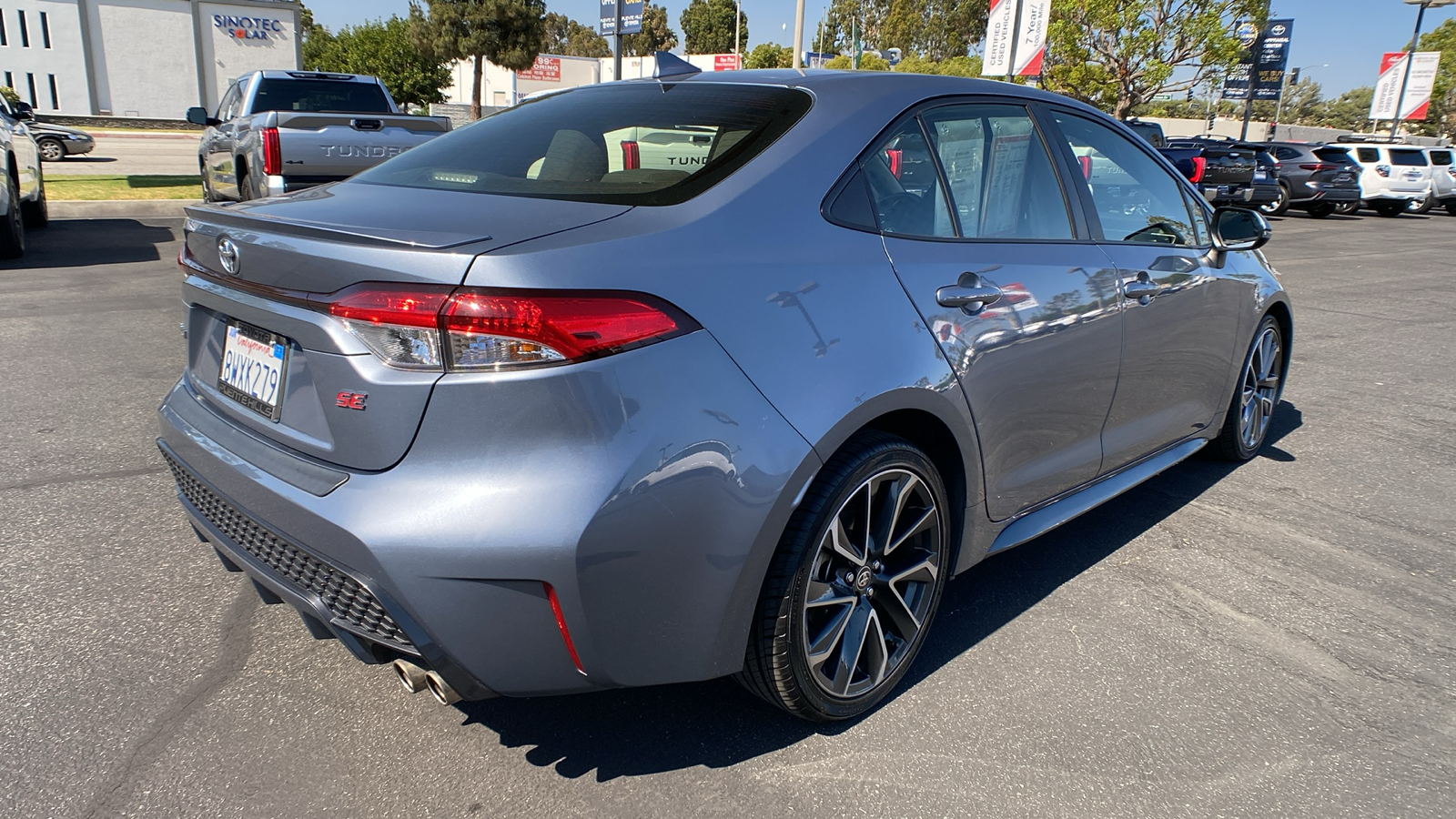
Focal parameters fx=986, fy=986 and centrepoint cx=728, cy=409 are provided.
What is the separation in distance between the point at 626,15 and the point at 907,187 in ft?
65.9

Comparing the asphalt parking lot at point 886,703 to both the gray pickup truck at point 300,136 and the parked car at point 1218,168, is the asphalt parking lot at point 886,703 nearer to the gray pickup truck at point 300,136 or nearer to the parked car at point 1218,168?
the gray pickup truck at point 300,136

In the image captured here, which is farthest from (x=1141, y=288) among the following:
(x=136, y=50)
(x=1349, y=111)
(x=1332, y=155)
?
(x=1349, y=111)

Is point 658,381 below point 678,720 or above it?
above

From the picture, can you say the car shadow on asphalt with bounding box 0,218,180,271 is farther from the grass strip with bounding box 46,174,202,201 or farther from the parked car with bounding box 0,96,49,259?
the grass strip with bounding box 46,174,202,201

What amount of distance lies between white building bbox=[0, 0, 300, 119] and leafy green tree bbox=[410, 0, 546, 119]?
32.9 feet

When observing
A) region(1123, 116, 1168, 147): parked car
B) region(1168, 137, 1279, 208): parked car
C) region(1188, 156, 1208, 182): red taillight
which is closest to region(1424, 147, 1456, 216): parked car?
region(1168, 137, 1279, 208): parked car

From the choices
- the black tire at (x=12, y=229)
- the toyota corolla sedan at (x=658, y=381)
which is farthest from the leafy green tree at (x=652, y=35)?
the toyota corolla sedan at (x=658, y=381)

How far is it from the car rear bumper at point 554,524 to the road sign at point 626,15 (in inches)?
773

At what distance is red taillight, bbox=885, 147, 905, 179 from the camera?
2.64 meters

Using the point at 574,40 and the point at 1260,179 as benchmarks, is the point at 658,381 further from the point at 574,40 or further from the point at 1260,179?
the point at 574,40

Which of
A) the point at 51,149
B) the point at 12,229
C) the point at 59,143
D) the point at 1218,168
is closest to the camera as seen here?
the point at 12,229

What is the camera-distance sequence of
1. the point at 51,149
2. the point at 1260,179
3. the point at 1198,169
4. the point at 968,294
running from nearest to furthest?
the point at 968,294
the point at 1198,169
the point at 51,149
the point at 1260,179

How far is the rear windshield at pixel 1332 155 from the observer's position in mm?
23694

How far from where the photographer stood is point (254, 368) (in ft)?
7.52
